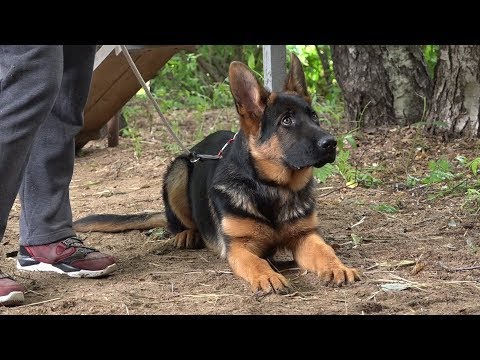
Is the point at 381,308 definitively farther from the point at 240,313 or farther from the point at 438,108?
the point at 438,108

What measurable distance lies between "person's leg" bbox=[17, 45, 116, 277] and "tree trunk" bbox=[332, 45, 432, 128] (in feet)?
12.1

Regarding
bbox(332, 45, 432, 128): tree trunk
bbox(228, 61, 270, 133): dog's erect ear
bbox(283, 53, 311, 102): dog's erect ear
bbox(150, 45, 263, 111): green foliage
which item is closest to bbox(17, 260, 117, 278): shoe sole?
bbox(228, 61, 270, 133): dog's erect ear

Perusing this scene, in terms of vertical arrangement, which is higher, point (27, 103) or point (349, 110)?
point (27, 103)

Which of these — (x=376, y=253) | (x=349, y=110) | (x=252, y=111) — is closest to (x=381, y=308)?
(x=376, y=253)

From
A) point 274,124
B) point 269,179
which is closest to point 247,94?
point 274,124

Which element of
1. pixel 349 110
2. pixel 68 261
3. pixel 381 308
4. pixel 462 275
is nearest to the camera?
pixel 381 308

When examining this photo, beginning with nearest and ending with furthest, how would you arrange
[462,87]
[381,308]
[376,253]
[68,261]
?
[381,308] < [68,261] < [376,253] < [462,87]

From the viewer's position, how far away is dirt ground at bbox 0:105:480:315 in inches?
160

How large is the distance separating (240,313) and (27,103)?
1484mm

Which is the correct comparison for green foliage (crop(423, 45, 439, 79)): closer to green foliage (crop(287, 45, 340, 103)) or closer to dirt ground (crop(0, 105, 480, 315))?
dirt ground (crop(0, 105, 480, 315))

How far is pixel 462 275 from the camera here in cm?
448

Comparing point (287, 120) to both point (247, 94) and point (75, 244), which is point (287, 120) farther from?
point (75, 244)

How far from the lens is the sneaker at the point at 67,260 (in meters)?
4.76

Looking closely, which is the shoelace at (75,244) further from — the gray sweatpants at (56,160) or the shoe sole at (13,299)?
the shoe sole at (13,299)
